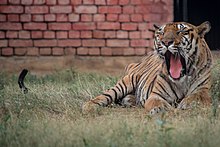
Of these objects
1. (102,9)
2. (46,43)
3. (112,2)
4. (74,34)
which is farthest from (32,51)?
(112,2)

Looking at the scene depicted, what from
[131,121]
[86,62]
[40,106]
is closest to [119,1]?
[86,62]

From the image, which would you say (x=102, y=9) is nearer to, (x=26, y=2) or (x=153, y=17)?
(x=153, y=17)

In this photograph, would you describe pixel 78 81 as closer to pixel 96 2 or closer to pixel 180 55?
pixel 96 2

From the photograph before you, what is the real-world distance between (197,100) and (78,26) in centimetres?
404

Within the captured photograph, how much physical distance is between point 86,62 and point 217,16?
8.92 ft

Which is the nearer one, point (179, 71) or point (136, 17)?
point (179, 71)

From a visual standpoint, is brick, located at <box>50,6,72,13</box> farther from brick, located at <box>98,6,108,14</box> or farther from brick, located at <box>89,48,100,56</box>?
brick, located at <box>89,48,100,56</box>

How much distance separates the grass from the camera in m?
5.71

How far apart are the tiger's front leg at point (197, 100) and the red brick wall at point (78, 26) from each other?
358cm

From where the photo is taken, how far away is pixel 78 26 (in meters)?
11.1

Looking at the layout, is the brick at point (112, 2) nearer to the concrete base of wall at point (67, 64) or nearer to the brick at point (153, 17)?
the brick at point (153, 17)

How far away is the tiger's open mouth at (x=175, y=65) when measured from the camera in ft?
24.7

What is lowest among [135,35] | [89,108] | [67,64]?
[67,64]

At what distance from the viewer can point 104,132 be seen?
6.04 meters
